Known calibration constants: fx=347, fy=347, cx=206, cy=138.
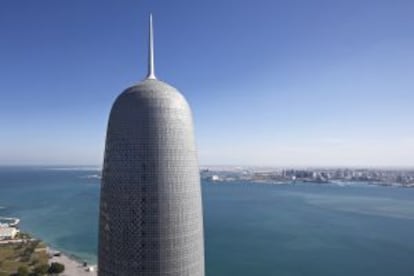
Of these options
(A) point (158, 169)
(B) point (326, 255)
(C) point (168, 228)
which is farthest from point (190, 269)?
(B) point (326, 255)

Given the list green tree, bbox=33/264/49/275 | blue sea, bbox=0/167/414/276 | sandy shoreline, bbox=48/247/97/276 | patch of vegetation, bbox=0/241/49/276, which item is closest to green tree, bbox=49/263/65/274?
green tree, bbox=33/264/49/275

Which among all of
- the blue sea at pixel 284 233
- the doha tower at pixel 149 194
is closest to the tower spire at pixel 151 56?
the doha tower at pixel 149 194

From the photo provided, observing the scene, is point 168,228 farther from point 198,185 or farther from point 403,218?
point 403,218

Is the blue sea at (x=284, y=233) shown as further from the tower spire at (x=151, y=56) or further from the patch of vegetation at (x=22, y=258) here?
the tower spire at (x=151, y=56)

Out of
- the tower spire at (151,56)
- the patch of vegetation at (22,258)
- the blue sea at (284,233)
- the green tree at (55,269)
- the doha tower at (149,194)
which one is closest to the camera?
the doha tower at (149,194)

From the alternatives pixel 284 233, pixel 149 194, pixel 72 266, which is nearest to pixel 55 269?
pixel 72 266

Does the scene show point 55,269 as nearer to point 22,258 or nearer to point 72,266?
point 72,266

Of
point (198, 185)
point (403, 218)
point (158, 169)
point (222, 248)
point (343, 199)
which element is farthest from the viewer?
point (343, 199)
